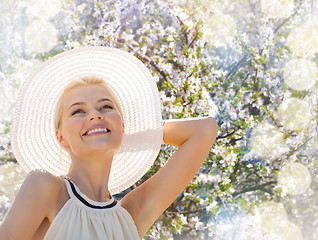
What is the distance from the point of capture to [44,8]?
6.06 m

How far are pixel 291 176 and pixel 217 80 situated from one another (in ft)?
5.92

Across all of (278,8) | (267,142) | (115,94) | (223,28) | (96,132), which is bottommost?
(96,132)

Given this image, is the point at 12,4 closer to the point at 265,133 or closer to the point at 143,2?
the point at 143,2

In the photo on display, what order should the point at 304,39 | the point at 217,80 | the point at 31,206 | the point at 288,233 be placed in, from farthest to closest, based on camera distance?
the point at 288,233 → the point at 304,39 → the point at 217,80 → the point at 31,206

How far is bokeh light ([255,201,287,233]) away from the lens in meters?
6.36

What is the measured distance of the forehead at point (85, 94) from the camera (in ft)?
4.59

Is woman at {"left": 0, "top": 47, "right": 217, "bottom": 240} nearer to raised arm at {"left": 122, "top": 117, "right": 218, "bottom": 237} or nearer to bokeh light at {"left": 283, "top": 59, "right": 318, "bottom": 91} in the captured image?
raised arm at {"left": 122, "top": 117, "right": 218, "bottom": 237}

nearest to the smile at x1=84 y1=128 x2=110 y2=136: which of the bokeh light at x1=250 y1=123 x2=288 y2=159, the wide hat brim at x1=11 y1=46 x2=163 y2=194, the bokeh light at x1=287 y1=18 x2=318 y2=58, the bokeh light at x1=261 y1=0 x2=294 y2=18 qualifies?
the wide hat brim at x1=11 y1=46 x2=163 y2=194

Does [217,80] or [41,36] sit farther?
[41,36]

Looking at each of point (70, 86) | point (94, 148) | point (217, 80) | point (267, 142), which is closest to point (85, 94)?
point (70, 86)

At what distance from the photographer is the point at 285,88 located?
6.04 meters

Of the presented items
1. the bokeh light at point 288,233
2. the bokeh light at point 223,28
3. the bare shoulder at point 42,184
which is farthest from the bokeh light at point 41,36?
the bare shoulder at point 42,184

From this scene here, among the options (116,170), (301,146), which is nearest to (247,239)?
(301,146)

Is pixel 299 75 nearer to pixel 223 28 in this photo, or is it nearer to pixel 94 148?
pixel 223 28
